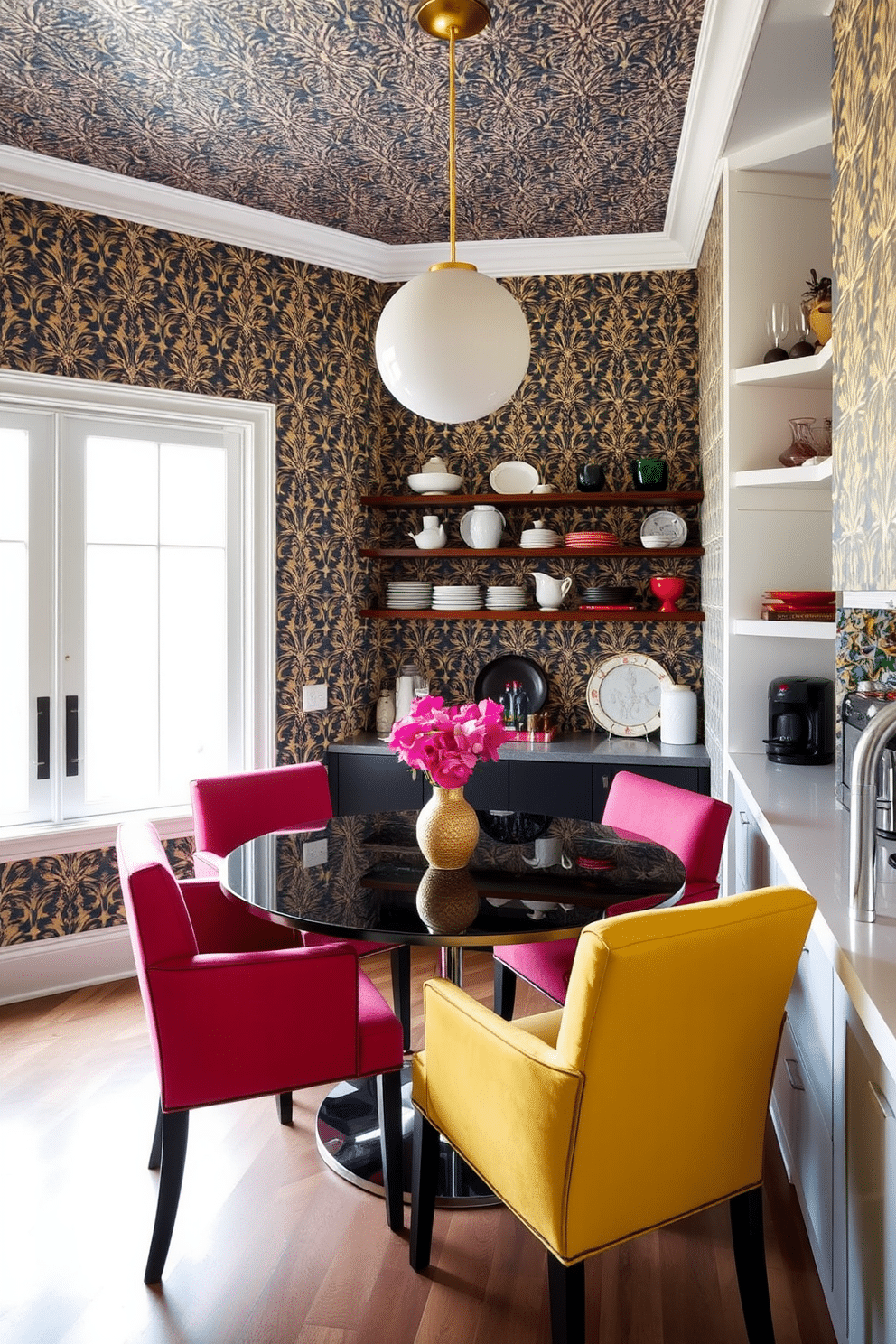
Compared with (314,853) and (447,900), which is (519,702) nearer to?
(314,853)

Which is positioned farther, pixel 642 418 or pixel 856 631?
pixel 642 418

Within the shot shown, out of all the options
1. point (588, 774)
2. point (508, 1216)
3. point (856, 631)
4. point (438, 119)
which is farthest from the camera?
point (588, 774)

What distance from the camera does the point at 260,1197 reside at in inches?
90.4

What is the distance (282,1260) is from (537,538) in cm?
278

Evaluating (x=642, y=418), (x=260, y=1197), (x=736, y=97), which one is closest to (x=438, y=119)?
(x=736, y=97)

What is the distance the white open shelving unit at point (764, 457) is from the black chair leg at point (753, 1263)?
5.47 feet

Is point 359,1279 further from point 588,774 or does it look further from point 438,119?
point 438,119

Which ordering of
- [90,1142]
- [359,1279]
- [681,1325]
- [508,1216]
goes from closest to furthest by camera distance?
[681,1325] → [359,1279] → [508,1216] → [90,1142]

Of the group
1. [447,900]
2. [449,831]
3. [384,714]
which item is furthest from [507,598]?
[447,900]

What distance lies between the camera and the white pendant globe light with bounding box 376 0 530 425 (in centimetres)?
217

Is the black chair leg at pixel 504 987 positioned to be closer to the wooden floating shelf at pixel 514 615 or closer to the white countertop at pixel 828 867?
the white countertop at pixel 828 867

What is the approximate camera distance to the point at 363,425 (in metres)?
4.29

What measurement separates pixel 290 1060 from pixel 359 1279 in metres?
0.47

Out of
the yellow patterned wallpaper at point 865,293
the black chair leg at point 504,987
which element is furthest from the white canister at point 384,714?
the yellow patterned wallpaper at point 865,293
